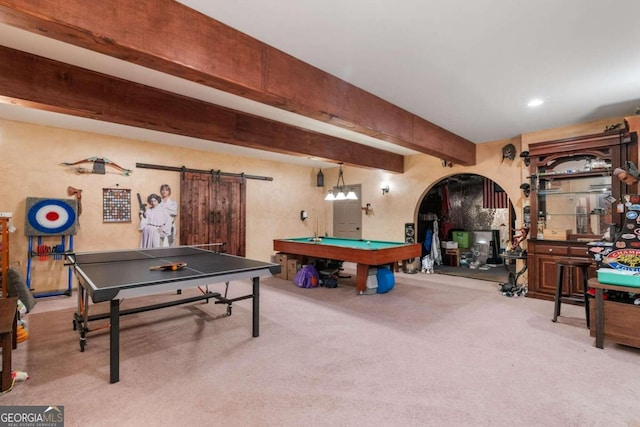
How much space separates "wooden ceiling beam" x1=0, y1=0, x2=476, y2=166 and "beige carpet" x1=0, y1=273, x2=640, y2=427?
2297mm

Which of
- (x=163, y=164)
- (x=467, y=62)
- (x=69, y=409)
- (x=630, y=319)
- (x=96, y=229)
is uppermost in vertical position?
(x=467, y=62)

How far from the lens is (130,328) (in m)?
3.41

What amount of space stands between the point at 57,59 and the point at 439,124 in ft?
15.5

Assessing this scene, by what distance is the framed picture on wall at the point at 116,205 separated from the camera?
5.36 metres

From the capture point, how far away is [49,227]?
4.71 m

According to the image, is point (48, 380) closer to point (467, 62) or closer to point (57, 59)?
point (57, 59)

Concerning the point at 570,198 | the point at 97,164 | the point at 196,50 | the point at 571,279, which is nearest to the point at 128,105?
the point at 196,50

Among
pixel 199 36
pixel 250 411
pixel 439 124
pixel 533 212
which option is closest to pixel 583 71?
pixel 439 124

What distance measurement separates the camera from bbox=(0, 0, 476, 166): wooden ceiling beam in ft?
5.59

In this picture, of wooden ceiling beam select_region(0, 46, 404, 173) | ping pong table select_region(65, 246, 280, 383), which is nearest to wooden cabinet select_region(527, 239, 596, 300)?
wooden ceiling beam select_region(0, 46, 404, 173)

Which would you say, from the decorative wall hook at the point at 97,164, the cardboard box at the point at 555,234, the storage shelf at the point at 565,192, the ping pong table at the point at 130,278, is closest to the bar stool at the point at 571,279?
the cardboard box at the point at 555,234

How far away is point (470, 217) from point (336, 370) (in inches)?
313

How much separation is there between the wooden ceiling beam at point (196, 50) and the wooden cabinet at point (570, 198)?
3195mm

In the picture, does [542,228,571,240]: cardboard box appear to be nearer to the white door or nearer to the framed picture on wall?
the white door
